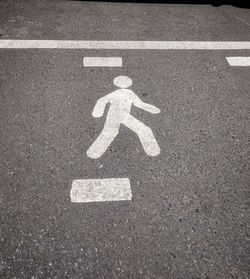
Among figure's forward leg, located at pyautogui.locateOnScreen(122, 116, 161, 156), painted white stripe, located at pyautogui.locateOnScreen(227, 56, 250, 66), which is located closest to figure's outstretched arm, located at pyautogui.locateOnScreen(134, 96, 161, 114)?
figure's forward leg, located at pyautogui.locateOnScreen(122, 116, 161, 156)

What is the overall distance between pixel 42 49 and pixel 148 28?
1.99 m

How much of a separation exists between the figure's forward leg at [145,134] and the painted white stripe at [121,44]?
1879 mm

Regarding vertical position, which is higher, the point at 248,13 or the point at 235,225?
the point at 248,13

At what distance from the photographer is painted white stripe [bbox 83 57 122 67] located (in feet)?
16.4

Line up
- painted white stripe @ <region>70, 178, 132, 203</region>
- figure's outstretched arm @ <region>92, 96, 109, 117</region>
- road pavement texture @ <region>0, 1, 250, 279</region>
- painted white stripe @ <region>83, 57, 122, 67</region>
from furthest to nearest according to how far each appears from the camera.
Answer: painted white stripe @ <region>83, 57, 122, 67</region>
figure's outstretched arm @ <region>92, 96, 109, 117</region>
painted white stripe @ <region>70, 178, 132, 203</region>
road pavement texture @ <region>0, 1, 250, 279</region>

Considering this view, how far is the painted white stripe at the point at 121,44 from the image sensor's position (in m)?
5.30

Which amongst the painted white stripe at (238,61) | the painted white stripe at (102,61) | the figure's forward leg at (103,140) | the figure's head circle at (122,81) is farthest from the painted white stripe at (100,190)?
the painted white stripe at (238,61)

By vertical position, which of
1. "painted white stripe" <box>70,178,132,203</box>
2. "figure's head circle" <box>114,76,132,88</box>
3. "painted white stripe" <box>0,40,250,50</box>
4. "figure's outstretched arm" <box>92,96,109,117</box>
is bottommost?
"painted white stripe" <box>70,178,132,203</box>

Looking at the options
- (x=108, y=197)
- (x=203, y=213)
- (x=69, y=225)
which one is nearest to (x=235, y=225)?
(x=203, y=213)

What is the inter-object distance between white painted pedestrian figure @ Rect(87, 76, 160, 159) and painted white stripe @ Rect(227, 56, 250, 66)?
5.98ft

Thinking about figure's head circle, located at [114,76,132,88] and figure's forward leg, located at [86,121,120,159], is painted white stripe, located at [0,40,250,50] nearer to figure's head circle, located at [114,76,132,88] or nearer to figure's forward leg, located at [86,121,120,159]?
figure's head circle, located at [114,76,132,88]

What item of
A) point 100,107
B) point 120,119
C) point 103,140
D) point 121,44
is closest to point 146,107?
point 120,119

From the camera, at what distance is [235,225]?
122 inches

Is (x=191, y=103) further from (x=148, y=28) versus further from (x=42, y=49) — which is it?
(x=42, y=49)
